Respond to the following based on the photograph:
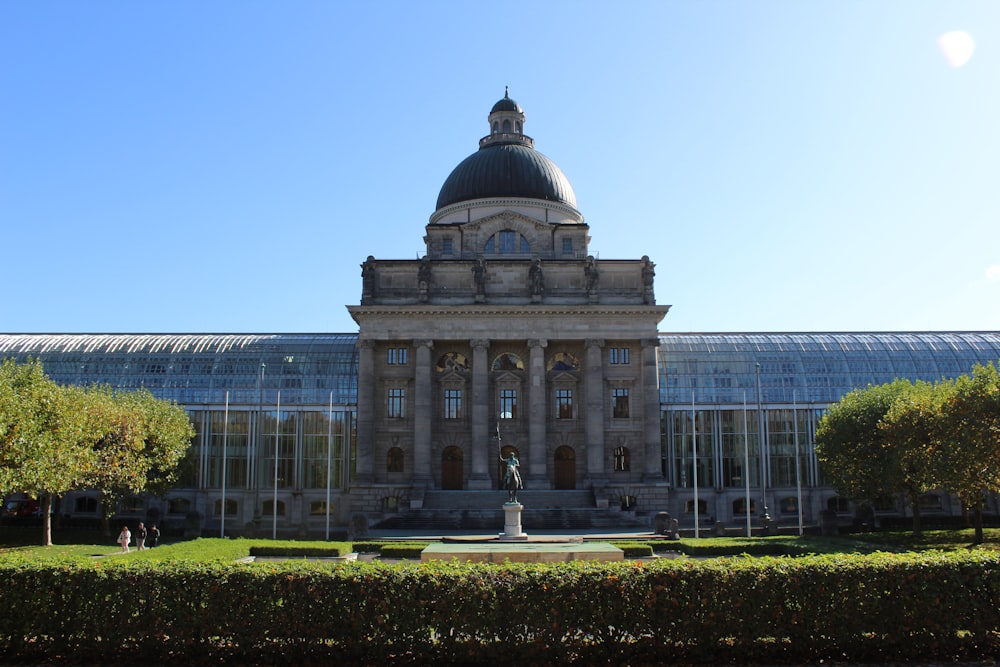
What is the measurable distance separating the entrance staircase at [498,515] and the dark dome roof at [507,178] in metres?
28.6

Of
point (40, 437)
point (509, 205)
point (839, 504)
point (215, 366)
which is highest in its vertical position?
point (509, 205)

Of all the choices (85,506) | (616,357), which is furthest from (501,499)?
(85,506)

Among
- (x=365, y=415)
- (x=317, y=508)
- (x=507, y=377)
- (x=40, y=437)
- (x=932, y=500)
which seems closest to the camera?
(x=40, y=437)

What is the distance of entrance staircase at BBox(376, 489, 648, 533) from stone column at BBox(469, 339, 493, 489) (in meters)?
2.49

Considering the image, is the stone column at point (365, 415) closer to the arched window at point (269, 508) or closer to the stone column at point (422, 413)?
the stone column at point (422, 413)

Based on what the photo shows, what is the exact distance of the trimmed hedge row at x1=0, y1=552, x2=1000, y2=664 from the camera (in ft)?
64.7

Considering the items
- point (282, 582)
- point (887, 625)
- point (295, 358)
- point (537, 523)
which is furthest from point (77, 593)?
point (295, 358)

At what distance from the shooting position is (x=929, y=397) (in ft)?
164

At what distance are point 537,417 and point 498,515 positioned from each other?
9.84 m

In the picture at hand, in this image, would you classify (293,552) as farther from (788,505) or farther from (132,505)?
(788,505)

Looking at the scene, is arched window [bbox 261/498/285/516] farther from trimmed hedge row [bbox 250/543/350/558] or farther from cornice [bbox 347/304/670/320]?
trimmed hedge row [bbox 250/543/350/558]

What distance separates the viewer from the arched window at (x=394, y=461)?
70875mm

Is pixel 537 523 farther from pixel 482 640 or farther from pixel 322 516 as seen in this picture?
pixel 482 640

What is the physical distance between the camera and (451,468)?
71.3m
